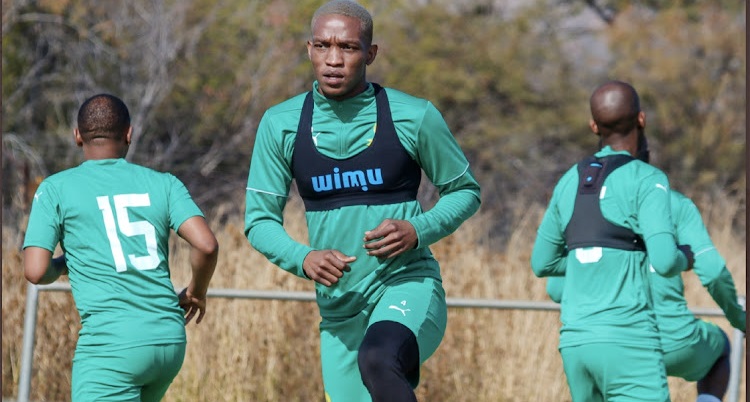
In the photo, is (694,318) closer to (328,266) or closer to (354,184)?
(354,184)

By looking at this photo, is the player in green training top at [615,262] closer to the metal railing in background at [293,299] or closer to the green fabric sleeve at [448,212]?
the green fabric sleeve at [448,212]

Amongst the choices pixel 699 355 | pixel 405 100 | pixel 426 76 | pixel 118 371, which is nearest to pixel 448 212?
pixel 405 100

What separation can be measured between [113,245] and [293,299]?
10.7 feet

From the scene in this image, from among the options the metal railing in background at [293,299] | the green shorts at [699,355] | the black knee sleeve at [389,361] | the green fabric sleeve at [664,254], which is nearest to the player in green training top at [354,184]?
the black knee sleeve at [389,361]

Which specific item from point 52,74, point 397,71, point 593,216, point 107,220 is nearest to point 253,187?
point 107,220

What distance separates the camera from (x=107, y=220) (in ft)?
17.1

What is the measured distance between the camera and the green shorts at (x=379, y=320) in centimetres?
481

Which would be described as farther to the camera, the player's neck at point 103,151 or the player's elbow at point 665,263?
the player's neck at point 103,151

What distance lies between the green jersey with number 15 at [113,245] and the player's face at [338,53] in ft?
2.64

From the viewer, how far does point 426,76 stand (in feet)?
70.8

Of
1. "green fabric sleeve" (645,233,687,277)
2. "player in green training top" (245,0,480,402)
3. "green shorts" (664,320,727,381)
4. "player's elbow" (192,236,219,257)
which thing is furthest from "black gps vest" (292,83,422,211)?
"green shorts" (664,320,727,381)

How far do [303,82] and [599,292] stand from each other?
47.0 ft

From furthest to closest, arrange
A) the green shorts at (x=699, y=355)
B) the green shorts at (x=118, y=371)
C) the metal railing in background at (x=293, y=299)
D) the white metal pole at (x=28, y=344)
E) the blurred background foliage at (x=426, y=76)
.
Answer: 1. the blurred background foliage at (x=426, y=76)
2. the white metal pole at (x=28, y=344)
3. the metal railing in background at (x=293, y=299)
4. the green shorts at (x=699, y=355)
5. the green shorts at (x=118, y=371)

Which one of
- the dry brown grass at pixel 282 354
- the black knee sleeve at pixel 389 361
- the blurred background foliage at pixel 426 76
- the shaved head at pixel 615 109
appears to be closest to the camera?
the black knee sleeve at pixel 389 361
